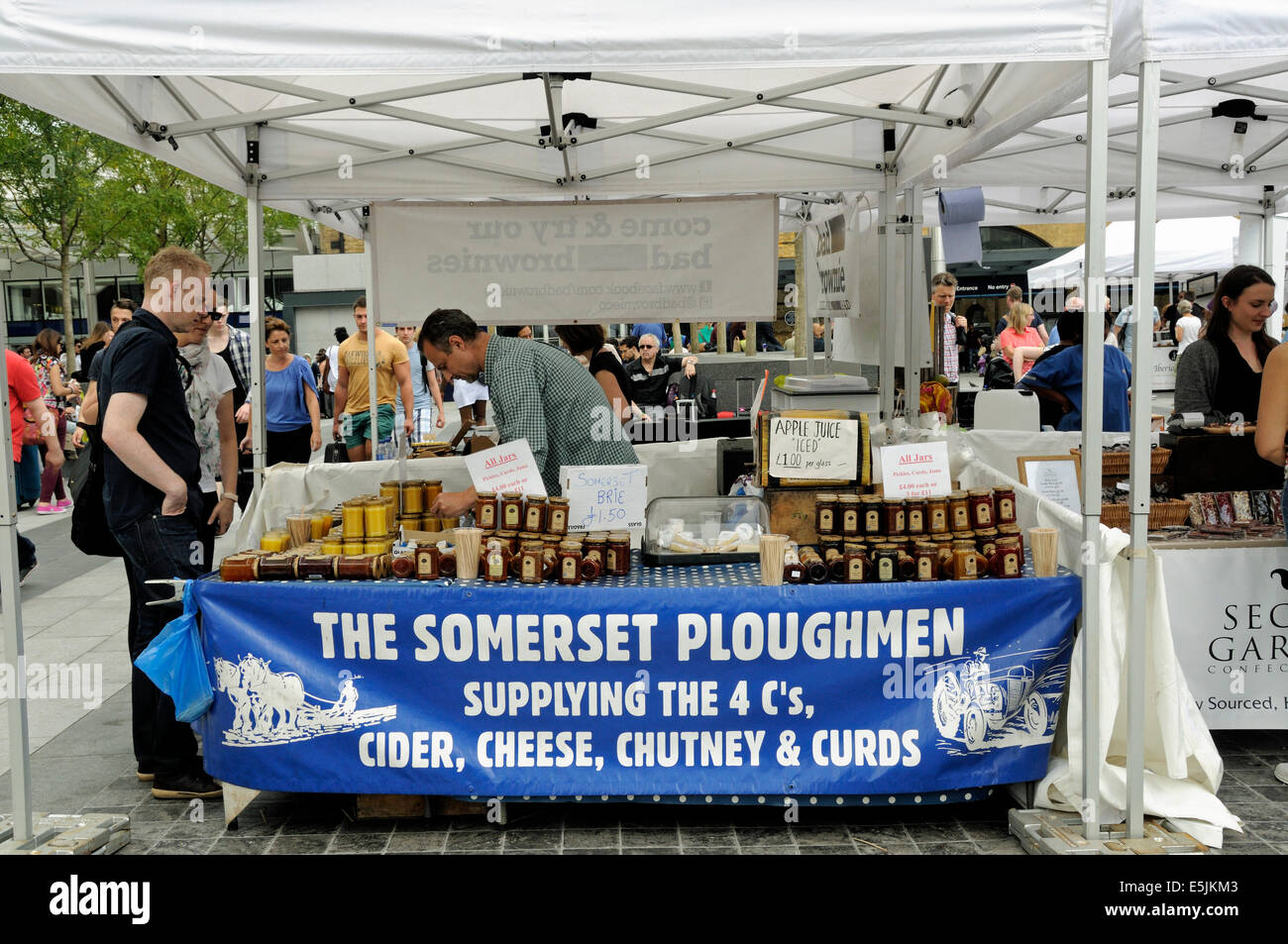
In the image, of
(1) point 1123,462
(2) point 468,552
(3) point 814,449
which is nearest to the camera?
(2) point 468,552

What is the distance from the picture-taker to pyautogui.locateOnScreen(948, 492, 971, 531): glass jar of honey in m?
4.04

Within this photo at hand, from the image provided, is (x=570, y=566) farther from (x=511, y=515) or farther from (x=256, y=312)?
(x=256, y=312)

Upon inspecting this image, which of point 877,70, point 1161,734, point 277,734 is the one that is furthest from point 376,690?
point 877,70

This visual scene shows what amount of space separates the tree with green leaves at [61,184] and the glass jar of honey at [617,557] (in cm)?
1728

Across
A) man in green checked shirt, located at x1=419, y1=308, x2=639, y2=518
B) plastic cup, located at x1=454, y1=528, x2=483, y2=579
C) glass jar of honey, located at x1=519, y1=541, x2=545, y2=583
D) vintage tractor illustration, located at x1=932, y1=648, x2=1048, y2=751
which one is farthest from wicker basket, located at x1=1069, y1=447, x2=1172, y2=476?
plastic cup, located at x1=454, y1=528, x2=483, y2=579

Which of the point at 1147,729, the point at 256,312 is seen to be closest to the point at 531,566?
the point at 1147,729

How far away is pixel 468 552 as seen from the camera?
4008 mm

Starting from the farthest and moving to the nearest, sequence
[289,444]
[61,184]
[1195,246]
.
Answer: [61,184] < [1195,246] < [289,444]

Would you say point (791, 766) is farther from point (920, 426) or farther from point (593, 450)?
point (920, 426)

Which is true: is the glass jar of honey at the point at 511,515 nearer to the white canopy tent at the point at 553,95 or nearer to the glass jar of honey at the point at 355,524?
the glass jar of honey at the point at 355,524

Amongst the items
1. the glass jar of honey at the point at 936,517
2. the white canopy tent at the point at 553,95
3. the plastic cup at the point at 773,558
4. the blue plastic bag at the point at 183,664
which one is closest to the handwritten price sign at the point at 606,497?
the plastic cup at the point at 773,558

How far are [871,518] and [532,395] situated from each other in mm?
1436

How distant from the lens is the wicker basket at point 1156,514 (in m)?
4.70

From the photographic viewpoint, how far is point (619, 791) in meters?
3.88
